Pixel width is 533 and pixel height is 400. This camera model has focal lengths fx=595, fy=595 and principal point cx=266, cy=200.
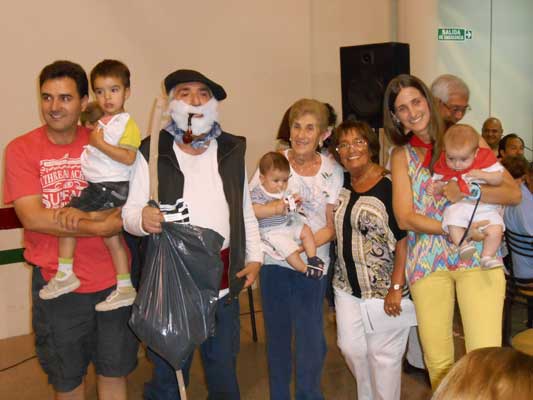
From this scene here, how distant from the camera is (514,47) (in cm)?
773

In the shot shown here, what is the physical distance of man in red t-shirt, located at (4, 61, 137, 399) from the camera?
2.42 meters

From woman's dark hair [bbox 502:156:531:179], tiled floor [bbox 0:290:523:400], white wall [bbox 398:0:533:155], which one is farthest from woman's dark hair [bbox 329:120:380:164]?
white wall [bbox 398:0:533:155]

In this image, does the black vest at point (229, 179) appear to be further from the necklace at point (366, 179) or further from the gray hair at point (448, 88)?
the gray hair at point (448, 88)

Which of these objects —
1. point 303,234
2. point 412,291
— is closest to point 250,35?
point 303,234

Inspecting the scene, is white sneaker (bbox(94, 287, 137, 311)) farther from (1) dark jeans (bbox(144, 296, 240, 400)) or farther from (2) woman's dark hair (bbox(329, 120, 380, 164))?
(2) woman's dark hair (bbox(329, 120, 380, 164))

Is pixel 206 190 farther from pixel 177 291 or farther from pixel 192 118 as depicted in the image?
pixel 177 291

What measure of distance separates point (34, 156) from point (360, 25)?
4.66 metres

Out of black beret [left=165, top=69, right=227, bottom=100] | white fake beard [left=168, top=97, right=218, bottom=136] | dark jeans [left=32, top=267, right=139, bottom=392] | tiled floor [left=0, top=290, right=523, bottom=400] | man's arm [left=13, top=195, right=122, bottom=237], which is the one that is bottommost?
tiled floor [left=0, top=290, right=523, bottom=400]

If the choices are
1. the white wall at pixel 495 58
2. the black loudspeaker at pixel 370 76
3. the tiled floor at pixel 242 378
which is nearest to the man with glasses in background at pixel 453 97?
the black loudspeaker at pixel 370 76

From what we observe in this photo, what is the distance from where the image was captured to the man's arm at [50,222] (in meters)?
2.38

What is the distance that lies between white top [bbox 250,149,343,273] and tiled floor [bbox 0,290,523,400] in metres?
1.08

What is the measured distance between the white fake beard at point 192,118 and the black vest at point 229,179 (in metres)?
0.09

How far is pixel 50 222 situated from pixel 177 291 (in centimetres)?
60

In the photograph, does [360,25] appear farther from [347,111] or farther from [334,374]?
[334,374]
